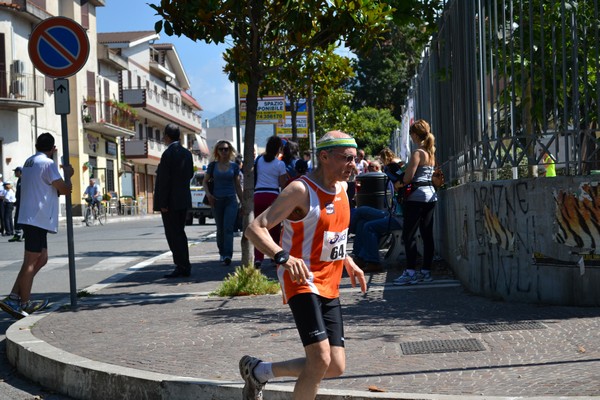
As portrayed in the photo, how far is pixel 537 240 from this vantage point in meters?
8.59

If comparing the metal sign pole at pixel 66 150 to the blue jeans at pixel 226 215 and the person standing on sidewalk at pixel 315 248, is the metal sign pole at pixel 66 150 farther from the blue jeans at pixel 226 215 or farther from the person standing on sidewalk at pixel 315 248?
the person standing on sidewalk at pixel 315 248

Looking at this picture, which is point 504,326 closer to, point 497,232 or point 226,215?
point 497,232

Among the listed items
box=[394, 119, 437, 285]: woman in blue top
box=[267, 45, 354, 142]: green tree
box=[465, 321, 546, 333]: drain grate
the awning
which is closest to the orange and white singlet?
box=[465, 321, 546, 333]: drain grate

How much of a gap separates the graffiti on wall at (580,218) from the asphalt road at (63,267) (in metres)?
4.44

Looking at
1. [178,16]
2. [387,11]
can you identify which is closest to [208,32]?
[178,16]

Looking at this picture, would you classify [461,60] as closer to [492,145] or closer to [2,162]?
[492,145]

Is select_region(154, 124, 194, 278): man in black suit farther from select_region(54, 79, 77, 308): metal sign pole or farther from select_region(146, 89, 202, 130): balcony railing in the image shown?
select_region(146, 89, 202, 130): balcony railing

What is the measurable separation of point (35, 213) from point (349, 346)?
13.0ft

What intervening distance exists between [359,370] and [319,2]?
540 centimetres

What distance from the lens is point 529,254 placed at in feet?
28.4

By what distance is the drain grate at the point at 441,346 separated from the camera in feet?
22.0

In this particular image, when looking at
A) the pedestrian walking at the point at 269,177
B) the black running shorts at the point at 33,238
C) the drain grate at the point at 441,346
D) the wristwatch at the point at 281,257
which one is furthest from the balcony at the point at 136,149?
the wristwatch at the point at 281,257

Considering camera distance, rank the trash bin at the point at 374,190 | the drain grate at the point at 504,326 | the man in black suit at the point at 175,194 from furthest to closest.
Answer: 1. the trash bin at the point at 374,190
2. the man in black suit at the point at 175,194
3. the drain grate at the point at 504,326

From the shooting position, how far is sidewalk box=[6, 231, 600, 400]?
5707 mm
